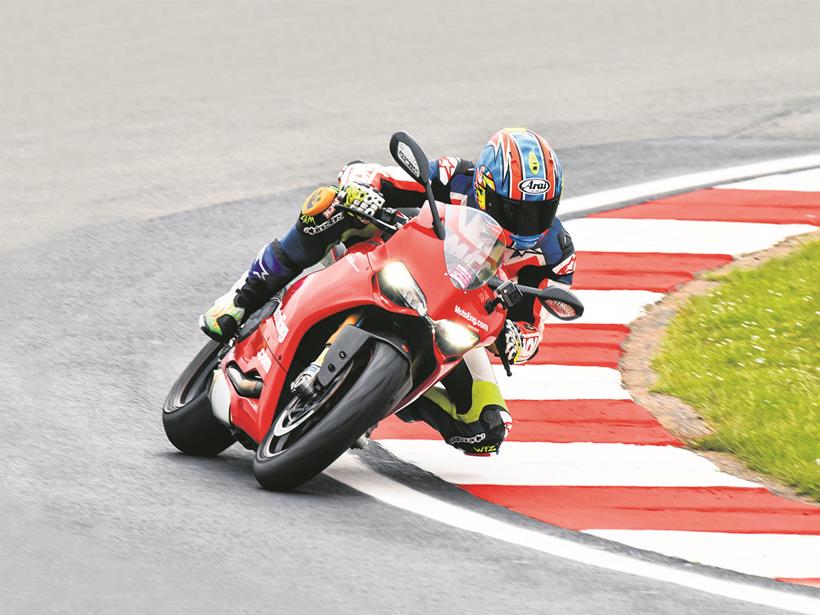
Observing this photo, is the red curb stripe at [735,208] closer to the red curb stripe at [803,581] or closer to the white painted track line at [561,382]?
the white painted track line at [561,382]

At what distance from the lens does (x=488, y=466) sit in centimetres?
715

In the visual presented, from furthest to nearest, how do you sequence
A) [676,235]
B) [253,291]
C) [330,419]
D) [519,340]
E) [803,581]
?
[676,235] → [253,291] → [519,340] → [330,419] → [803,581]

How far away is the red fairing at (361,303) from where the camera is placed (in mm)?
6398

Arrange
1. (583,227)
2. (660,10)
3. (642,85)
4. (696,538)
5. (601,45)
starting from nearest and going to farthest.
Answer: (696,538), (583,227), (642,85), (601,45), (660,10)

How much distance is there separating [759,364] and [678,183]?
11.2ft

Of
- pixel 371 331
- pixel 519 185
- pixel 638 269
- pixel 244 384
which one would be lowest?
pixel 638 269

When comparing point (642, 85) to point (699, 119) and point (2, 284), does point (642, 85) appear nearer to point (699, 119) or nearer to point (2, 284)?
point (699, 119)

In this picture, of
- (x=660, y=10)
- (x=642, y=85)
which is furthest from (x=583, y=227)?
(x=660, y=10)

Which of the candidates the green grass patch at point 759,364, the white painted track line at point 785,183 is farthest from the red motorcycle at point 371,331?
the white painted track line at point 785,183

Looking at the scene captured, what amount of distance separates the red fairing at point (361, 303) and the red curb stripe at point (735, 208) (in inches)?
174

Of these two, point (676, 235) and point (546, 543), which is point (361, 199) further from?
point (676, 235)

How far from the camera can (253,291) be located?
23.1 ft

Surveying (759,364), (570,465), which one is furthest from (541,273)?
(759,364)

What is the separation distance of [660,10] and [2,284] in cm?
881
